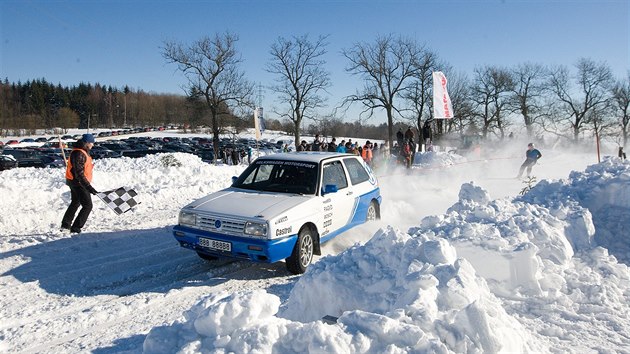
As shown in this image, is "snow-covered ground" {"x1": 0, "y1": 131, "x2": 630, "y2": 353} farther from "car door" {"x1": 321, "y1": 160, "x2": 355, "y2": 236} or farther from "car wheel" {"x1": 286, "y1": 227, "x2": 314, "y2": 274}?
"car door" {"x1": 321, "y1": 160, "x2": 355, "y2": 236}

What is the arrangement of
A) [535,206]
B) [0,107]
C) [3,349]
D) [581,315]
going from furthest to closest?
[0,107]
[535,206]
[581,315]
[3,349]

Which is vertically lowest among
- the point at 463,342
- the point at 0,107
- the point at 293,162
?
the point at 463,342

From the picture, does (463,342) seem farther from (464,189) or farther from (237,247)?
(464,189)

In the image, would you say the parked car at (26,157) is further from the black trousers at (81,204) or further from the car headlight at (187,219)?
the car headlight at (187,219)

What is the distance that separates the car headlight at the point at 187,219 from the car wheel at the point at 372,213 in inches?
131

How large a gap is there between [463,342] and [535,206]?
4.27 m

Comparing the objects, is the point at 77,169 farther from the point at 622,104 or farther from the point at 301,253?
the point at 622,104

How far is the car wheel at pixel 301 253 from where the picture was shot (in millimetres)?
5773

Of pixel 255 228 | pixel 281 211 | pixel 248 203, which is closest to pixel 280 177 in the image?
pixel 248 203

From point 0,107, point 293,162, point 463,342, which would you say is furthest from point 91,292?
point 0,107

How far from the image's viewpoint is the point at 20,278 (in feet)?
18.4

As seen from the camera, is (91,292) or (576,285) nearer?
(576,285)

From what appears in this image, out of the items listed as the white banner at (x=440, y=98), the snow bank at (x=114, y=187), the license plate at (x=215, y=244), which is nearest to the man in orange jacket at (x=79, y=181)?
the snow bank at (x=114, y=187)

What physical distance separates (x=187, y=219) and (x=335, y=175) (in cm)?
248
